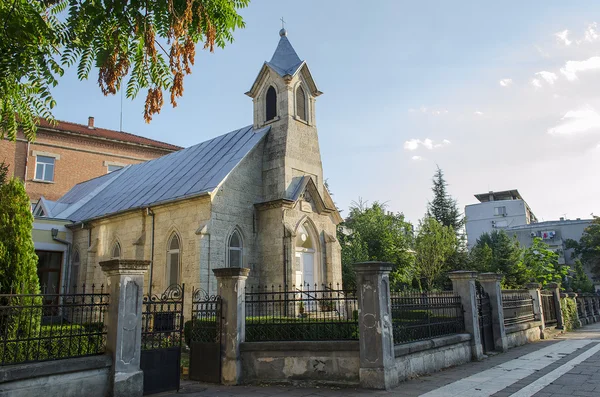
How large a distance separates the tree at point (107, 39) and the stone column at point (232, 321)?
457 centimetres

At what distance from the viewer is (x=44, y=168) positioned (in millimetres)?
35250

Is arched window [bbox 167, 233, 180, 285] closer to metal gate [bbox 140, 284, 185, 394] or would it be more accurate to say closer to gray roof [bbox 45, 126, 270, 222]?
gray roof [bbox 45, 126, 270, 222]

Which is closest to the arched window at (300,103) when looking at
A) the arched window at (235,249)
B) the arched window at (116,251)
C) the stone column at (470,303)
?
the arched window at (235,249)

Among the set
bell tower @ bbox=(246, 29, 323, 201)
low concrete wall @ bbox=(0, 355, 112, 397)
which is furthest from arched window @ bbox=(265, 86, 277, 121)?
low concrete wall @ bbox=(0, 355, 112, 397)

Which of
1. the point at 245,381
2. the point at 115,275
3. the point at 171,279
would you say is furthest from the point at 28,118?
the point at 171,279

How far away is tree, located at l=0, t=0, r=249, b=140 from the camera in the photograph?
222 inches

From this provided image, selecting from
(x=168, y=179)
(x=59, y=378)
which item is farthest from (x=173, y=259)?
(x=59, y=378)

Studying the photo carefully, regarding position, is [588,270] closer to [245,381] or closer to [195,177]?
[195,177]

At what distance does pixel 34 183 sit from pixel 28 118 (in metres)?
31.7

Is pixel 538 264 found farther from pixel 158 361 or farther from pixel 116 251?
pixel 158 361

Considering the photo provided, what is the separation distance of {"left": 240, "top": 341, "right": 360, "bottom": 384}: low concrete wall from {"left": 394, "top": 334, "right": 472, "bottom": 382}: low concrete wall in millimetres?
1046

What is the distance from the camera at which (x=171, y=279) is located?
17.4 metres

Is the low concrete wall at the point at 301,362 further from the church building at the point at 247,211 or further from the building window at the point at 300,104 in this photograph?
the building window at the point at 300,104

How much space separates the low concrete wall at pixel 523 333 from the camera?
48.6ft
